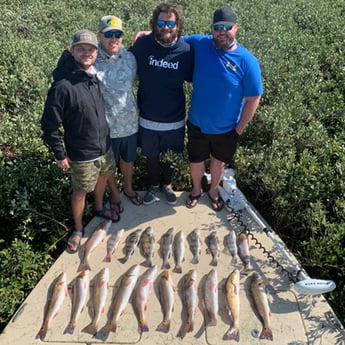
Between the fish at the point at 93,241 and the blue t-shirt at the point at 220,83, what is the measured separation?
177 cm

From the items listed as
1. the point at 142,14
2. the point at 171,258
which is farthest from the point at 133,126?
the point at 142,14

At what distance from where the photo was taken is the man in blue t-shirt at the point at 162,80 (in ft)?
14.5

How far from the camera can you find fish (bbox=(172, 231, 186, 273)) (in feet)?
15.5

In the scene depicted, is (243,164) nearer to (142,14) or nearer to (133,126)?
(133,126)

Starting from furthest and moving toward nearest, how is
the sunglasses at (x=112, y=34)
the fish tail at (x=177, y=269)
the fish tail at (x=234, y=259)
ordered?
the fish tail at (x=234, y=259) < the fish tail at (x=177, y=269) < the sunglasses at (x=112, y=34)

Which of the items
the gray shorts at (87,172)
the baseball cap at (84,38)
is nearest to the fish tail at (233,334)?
the gray shorts at (87,172)

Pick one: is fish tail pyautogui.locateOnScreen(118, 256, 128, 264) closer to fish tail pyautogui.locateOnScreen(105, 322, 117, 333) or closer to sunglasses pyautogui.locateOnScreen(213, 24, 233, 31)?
fish tail pyautogui.locateOnScreen(105, 322, 117, 333)

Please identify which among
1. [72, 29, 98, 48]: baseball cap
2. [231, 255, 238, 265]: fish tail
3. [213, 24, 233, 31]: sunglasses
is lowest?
[231, 255, 238, 265]: fish tail

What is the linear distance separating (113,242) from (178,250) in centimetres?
80

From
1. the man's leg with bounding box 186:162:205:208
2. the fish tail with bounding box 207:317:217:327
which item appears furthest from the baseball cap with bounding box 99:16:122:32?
the fish tail with bounding box 207:317:217:327

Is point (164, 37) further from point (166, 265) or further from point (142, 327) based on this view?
point (142, 327)

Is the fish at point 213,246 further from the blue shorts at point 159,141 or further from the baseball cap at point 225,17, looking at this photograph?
the baseball cap at point 225,17

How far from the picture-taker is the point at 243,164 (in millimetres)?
6078

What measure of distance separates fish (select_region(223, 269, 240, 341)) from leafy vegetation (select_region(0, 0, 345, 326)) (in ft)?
3.71
